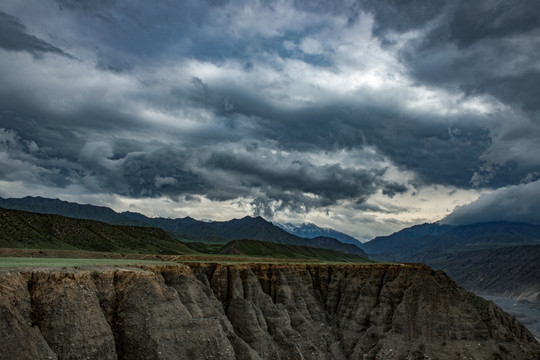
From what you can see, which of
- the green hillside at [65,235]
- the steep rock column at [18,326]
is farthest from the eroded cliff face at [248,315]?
the green hillside at [65,235]

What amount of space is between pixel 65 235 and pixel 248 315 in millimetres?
93171

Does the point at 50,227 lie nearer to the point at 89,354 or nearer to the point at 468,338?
the point at 89,354

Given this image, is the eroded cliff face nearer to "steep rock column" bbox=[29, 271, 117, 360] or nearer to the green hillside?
"steep rock column" bbox=[29, 271, 117, 360]

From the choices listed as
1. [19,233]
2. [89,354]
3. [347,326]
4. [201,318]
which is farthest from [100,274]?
[19,233]

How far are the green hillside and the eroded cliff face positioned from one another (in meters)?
72.6

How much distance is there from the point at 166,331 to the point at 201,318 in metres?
6.95

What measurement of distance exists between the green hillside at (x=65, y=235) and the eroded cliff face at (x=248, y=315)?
72615 mm

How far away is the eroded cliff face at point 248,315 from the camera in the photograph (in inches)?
1320

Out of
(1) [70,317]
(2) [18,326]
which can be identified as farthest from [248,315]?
(2) [18,326]

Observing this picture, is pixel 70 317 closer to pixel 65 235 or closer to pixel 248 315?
pixel 248 315

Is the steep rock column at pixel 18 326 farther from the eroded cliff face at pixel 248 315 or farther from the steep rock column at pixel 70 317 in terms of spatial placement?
the steep rock column at pixel 70 317

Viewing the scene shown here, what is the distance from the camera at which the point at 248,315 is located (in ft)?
199

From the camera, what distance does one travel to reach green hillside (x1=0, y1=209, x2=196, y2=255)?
11112 centimetres

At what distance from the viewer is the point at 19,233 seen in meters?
114
